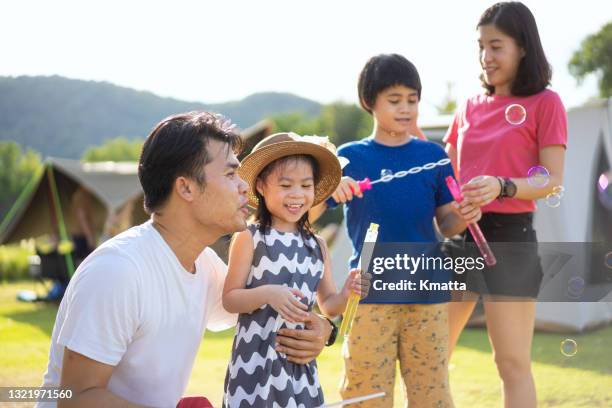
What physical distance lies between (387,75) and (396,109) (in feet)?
0.35

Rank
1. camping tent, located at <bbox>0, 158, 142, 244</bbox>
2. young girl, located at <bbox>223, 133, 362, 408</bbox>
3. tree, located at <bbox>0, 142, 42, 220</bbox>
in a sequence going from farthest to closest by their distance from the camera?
1. tree, located at <bbox>0, 142, 42, 220</bbox>
2. camping tent, located at <bbox>0, 158, 142, 244</bbox>
3. young girl, located at <bbox>223, 133, 362, 408</bbox>

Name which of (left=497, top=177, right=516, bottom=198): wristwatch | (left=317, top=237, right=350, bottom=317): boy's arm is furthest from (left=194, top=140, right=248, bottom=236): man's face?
(left=497, top=177, right=516, bottom=198): wristwatch

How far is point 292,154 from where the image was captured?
2213 mm

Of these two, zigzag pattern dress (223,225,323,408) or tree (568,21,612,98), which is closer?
zigzag pattern dress (223,225,323,408)

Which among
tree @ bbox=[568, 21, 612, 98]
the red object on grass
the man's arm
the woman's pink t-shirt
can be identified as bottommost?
the red object on grass

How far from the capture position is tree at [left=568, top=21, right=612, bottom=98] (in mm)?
29797

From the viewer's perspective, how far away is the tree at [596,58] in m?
29.8

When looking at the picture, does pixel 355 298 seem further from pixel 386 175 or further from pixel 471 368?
pixel 471 368

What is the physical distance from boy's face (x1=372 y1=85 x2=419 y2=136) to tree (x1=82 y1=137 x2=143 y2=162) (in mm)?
29463

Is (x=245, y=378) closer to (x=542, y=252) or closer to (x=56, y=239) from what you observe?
(x=542, y=252)

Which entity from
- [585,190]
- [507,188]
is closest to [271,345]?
[507,188]

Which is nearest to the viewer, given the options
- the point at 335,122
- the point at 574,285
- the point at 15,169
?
the point at 574,285

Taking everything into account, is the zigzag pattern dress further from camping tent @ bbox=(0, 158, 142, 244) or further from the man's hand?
camping tent @ bbox=(0, 158, 142, 244)

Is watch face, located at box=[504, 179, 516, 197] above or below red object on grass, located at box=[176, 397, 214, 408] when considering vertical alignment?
above
